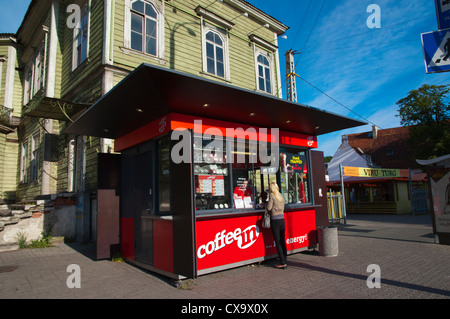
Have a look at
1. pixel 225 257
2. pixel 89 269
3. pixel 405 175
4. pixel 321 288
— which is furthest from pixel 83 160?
pixel 405 175

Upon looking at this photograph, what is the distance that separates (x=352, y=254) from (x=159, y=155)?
536cm

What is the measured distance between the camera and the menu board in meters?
6.30

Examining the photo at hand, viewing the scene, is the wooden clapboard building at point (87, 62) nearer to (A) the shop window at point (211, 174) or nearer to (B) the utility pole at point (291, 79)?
(B) the utility pole at point (291, 79)

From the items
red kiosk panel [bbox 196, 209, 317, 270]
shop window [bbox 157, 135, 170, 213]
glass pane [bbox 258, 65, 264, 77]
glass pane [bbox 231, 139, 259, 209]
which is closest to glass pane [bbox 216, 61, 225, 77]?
glass pane [bbox 258, 65, 264, 77]

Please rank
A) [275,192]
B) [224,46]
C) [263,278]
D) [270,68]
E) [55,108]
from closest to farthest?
[263,278]
[275,192]
[55,108]
[224,46]
[270,68]

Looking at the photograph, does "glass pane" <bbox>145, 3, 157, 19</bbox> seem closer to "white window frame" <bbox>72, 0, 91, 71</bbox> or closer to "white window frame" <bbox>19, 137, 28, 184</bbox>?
"white window frame" <bbox>72, 0, 91, 71</bbox>

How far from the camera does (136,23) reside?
10.4m

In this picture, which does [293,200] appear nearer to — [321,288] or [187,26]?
[321,288]

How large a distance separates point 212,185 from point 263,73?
10072 millimetres

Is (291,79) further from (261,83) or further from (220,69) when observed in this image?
(220,69)

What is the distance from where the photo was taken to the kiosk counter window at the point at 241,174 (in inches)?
249

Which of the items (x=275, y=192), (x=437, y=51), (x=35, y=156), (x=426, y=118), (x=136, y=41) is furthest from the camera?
(x=426, y=118)
